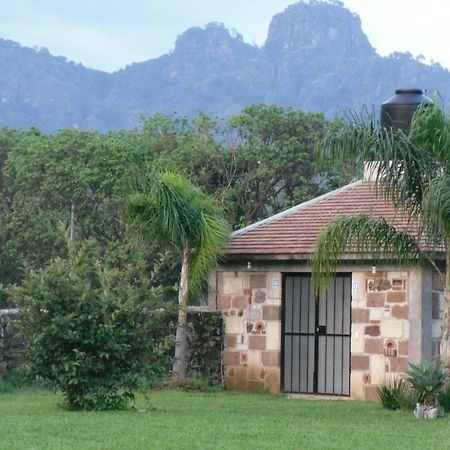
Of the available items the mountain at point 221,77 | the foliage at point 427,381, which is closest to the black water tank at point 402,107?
the foliage at point 427,381

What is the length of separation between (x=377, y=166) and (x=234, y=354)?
18.6 feet

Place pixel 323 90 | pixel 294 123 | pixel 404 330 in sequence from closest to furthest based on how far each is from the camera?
pixel 404 330 → pixel 294 123 → pixel 323 90

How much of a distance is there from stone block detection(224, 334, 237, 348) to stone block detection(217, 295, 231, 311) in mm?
468

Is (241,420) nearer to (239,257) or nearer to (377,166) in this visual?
(377,166)

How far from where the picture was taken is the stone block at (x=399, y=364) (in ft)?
59.5

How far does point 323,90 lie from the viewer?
150 metres

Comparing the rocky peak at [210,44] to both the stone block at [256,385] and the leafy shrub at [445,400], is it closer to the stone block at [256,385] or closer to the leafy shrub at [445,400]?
the stone block at [256,385]

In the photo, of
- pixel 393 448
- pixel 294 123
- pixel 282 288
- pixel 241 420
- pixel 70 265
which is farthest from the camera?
pixel 294 123

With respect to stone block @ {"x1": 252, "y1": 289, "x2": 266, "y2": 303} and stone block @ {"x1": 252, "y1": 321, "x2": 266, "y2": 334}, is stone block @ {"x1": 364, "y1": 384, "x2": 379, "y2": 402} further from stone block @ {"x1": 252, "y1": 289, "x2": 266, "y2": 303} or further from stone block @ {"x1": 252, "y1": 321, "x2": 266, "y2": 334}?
stone block @ {"x1": 252, "y1": 289, "x2": 266, "y2": 303}

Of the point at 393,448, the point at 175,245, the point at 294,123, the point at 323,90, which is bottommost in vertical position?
the point at 393,448

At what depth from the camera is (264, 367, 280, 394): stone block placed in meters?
19.6

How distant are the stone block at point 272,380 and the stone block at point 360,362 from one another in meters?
1.46

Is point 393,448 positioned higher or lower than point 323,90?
lower

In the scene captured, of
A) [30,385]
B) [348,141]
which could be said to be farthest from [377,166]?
[30,385]
